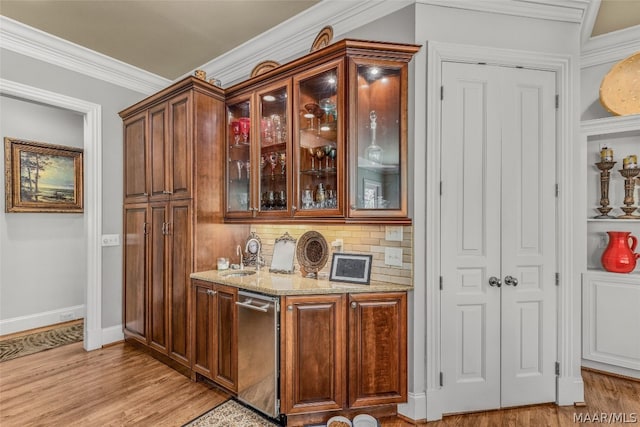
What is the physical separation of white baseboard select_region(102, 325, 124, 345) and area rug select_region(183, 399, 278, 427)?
1877mm

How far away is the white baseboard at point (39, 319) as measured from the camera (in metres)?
3.60

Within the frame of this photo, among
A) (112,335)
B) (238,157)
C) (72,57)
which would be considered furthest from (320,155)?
(112,335)

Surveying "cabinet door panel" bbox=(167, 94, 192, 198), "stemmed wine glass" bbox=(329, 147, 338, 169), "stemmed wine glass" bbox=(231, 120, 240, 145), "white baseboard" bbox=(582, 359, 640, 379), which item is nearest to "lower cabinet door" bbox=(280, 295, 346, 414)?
"stemmed wine glass" bbox=(329, 147, 338, 169)

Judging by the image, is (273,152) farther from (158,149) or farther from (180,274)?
(180,274)

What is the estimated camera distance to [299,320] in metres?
2.02

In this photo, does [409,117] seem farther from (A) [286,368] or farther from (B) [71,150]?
(B) [71,150]

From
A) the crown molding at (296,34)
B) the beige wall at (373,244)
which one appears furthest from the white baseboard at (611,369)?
the crown molding at (296,34)

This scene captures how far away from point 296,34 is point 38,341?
14.0 feet

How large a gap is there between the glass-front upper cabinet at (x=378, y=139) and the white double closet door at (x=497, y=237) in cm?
32

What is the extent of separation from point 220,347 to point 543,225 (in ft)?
8.50

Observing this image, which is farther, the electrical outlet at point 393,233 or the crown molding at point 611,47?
the crown molding at point 611,47

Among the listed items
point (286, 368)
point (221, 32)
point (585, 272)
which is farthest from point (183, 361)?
point (585, 272)

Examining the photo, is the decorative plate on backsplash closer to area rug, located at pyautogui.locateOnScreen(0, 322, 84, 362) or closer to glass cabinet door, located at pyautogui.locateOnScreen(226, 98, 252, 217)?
glass cabinet door, located at pyautogui.locateOnScreen(226, 98, 252, 217)

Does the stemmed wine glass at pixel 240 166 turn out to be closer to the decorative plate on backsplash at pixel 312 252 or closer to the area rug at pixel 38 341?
the decorative plate on backsplash at pixel 312 252
